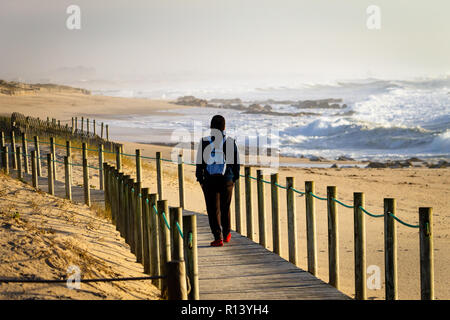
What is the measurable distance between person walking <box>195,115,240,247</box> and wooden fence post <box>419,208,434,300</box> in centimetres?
348

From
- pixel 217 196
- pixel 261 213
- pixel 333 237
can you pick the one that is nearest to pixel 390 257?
pixel 333 237

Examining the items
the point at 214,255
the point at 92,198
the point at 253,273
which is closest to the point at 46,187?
the point at 92,198

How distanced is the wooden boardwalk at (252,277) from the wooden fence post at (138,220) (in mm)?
873

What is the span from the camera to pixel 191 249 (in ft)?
17.9

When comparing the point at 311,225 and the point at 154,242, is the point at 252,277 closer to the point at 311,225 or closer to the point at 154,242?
the point at 311,225

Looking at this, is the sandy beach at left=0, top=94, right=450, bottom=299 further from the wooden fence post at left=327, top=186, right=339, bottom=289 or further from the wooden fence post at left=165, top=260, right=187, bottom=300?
the wooden fence post at left=327, top=186, right=339, bottom=289

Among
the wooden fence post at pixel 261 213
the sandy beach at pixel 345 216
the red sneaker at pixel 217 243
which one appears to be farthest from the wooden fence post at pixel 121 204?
the wooden fence post at pixel 261 213

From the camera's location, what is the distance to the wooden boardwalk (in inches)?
264

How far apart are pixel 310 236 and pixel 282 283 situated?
37.5 inches

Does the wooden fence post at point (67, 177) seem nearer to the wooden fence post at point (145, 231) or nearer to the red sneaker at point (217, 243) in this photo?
the red sneaker at point (217, 243)

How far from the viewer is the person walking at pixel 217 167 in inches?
334

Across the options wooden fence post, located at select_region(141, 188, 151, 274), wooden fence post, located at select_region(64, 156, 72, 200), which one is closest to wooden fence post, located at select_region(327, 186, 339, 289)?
wooden fence post, located at select_region(141, 188, 151, 274)

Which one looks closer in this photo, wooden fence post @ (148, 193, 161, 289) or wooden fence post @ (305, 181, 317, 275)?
wooden fence post @ (148, 193, 161, 289)
